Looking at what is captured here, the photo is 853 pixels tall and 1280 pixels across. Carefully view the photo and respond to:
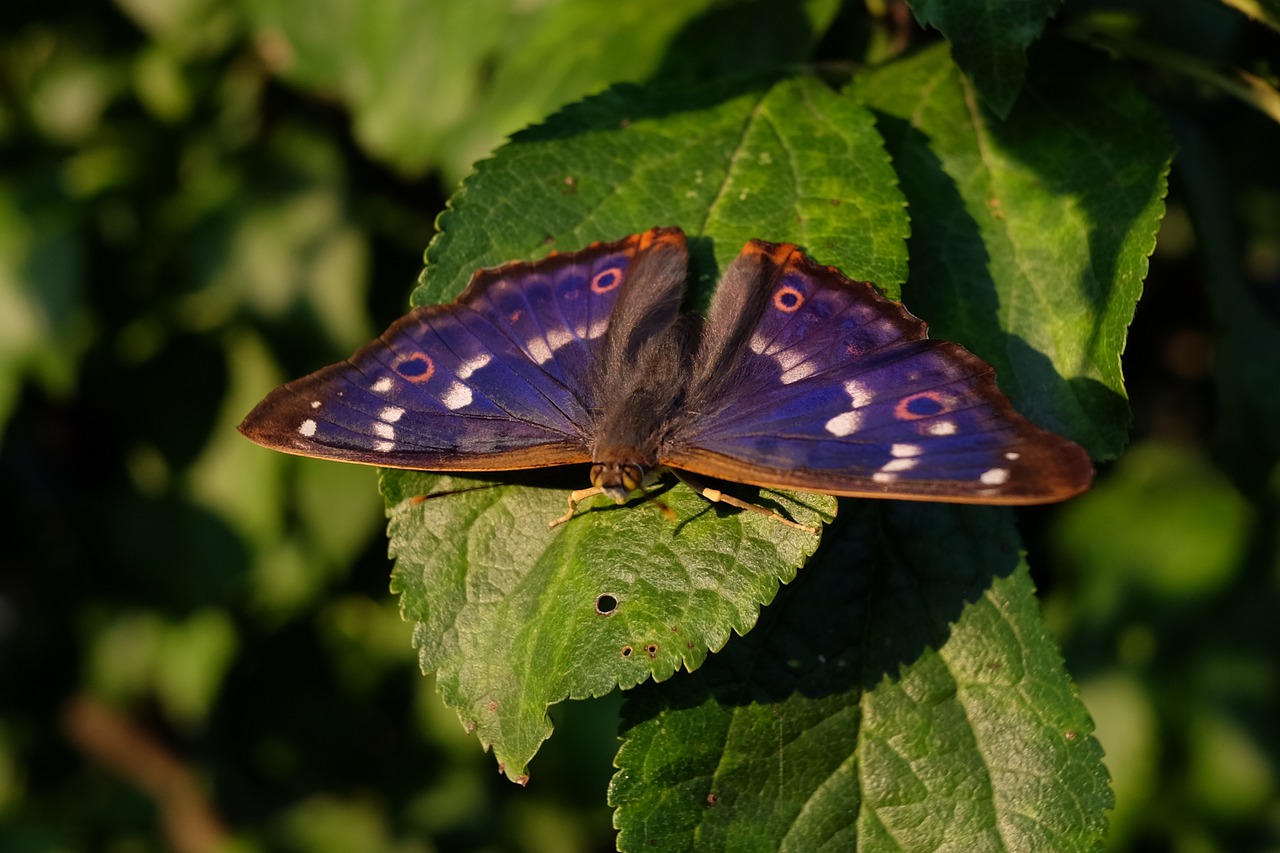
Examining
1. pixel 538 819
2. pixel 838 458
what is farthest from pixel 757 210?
pixel 538 819

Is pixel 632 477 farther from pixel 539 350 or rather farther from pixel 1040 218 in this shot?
pixel 1040 218

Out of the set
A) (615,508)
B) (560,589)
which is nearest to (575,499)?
(615,508)

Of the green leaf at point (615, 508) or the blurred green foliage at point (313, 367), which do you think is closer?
the green leaf at point (615, 508)

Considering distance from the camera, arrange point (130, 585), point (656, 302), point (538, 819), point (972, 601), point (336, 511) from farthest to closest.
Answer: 1. point (538, 819)
2. point (130, 585)
3. point (336, 511)
4. point (656, 302)
5. point (972, 601)

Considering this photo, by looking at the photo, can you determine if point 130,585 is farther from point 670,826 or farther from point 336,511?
point 670,826

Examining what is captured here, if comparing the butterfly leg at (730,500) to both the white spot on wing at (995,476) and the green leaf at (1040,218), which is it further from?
the green leaf at (1040,218)

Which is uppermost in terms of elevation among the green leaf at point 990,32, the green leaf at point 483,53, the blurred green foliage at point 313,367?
the green leaf at point 990,32

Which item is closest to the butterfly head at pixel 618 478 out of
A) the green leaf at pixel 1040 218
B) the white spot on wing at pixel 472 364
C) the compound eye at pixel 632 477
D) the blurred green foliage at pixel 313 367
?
the compound eye at pixel 632 477
